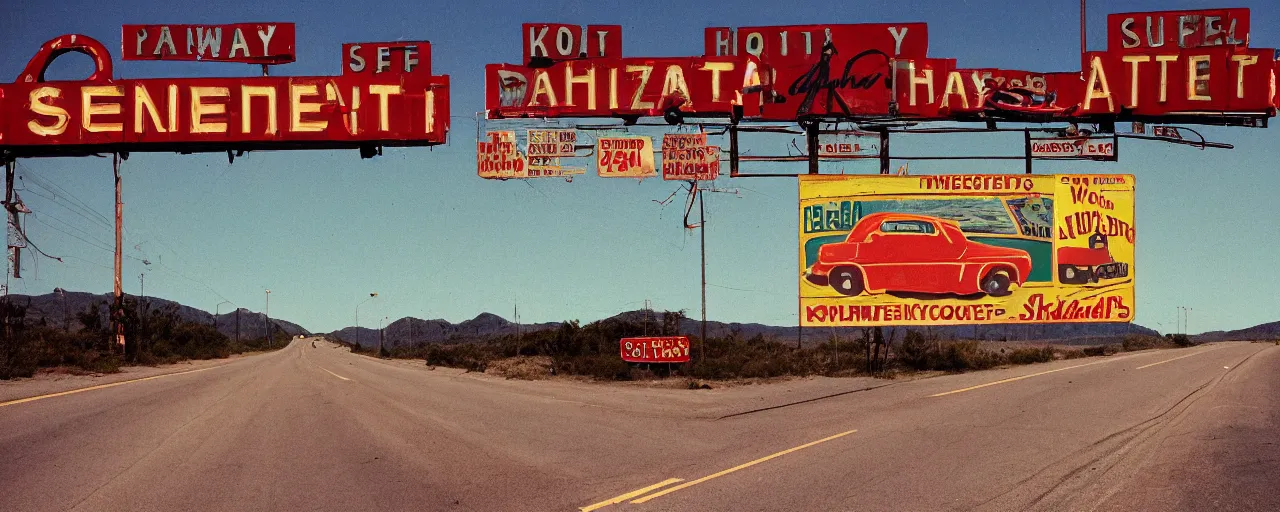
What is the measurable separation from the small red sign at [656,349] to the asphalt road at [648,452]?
37.1 feet

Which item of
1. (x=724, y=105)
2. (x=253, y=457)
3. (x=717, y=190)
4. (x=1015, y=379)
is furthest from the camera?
(x=1015, y=379)

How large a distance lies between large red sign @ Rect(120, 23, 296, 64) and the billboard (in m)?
8.37

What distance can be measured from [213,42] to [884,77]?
10477 mm

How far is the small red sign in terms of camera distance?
32812 millimetres

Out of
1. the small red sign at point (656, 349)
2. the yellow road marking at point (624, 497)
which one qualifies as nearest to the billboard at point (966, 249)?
the yellow road marking at point (624, 497)

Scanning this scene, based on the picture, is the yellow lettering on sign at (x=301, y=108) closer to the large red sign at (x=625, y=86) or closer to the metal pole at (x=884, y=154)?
the large red sign at (x=625, y=86)

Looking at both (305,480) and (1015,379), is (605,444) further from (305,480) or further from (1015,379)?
(1015,379)

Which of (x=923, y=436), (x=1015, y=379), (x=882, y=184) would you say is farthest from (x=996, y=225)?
(x=1015, y=379)

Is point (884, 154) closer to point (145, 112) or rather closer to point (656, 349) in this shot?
point (145, 112)

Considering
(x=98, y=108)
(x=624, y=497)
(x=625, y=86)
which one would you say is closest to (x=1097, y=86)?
(x=625, y=86)

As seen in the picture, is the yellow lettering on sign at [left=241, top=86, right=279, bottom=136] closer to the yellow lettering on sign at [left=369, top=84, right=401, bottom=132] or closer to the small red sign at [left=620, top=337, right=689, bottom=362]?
the yellow lettering on sign at [left=369, top=84, right=401, bottom=132]

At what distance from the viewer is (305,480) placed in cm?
1003

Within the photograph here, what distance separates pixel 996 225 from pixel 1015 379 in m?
14.8

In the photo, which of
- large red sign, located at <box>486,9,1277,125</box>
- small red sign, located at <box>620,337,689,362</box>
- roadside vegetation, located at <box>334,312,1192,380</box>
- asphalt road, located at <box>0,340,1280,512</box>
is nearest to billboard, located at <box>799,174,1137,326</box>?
large red sign, located at <box>486,9,1277,125</box>
